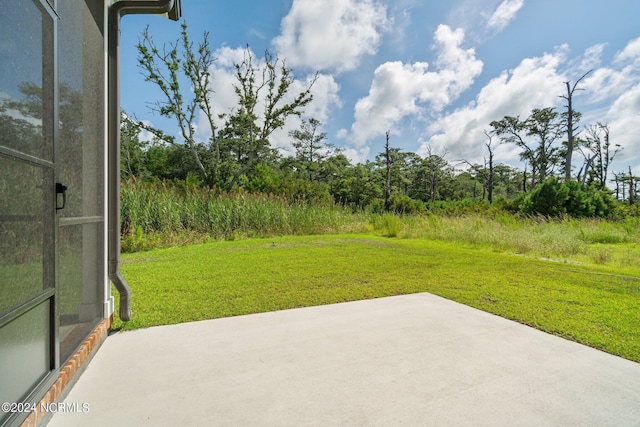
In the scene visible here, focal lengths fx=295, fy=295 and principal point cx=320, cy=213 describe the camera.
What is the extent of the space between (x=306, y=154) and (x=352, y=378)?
980 inches

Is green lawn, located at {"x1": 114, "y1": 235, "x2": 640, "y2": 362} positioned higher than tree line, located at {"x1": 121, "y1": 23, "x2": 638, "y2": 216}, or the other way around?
tree line, located at {"x1": 121, "y1": 23, "x2": 638, "y2": 216}

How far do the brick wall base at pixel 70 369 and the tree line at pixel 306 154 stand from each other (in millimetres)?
6133

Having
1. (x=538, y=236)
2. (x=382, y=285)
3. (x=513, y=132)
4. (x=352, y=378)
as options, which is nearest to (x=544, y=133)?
(x=513, y=132)

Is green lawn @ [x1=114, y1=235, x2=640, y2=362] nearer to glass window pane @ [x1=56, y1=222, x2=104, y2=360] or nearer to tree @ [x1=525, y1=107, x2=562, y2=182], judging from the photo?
glass window pane @ [x1=56, y1=222, x2=104, y2=360]

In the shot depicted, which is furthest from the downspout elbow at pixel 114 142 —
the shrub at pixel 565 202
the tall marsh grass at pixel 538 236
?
the shrub at pixel 565 202

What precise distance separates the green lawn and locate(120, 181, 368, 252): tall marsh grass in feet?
3.01

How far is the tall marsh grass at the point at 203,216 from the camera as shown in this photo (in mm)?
6238

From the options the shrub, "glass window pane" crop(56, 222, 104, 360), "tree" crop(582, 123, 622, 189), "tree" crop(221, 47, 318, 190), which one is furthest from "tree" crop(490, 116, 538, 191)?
"glass window pane" crop(56, 222, 104, 360)

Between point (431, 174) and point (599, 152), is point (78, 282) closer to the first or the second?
point (431, 174)

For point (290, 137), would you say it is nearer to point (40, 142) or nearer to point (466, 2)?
point (466, 2)

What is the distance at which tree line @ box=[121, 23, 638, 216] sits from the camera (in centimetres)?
1196

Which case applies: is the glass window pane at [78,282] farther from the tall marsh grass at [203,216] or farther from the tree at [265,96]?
the tree at [265,96]

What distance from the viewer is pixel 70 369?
4.79 feet

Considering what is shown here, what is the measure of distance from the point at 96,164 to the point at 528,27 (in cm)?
813
